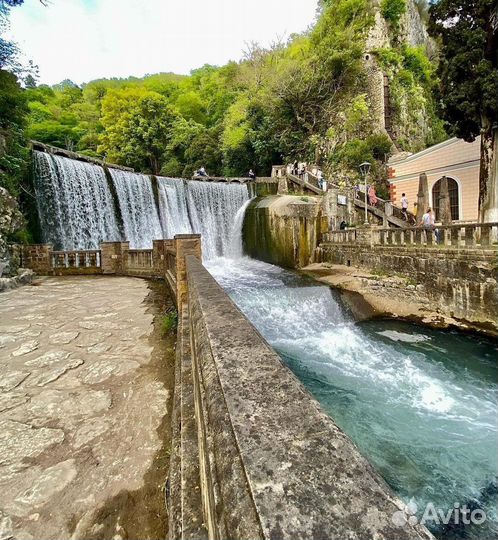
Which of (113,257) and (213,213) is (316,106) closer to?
(213,213)

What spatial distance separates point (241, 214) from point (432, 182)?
1258cm

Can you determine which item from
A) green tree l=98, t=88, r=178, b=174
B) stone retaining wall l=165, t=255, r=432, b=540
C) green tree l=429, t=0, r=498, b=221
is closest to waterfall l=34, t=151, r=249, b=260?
green tree l=429, t=0, r=498, b=221

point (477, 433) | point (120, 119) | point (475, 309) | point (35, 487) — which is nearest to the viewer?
point (35, 487)

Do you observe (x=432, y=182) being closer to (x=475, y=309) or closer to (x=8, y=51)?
(x=475, y=309)

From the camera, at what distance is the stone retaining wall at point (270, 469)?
1.96ft

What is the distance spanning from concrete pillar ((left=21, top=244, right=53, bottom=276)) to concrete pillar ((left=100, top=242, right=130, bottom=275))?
214cm

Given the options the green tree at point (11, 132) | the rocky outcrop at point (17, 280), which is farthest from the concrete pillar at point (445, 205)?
the green tree at point (11, 132)

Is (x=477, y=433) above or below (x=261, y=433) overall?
below

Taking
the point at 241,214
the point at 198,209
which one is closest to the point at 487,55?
the point at 241,214

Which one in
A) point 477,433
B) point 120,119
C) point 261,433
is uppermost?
point 120,119

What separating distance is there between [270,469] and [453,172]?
72.6ft

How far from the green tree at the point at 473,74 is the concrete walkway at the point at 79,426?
13307 mm

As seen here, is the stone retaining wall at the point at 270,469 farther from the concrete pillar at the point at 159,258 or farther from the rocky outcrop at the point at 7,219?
the rocky outcrop at the point at 7,219

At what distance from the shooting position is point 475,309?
8562mm
